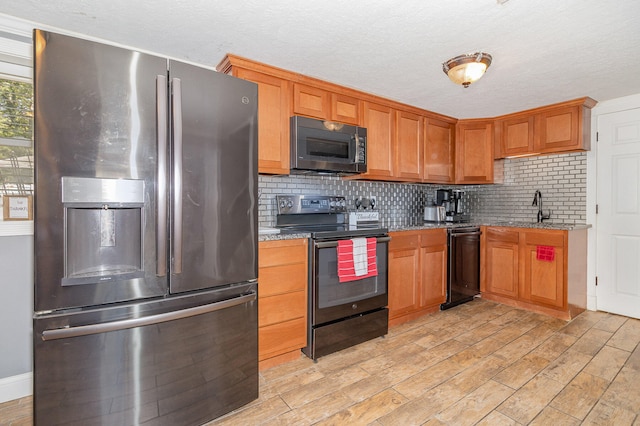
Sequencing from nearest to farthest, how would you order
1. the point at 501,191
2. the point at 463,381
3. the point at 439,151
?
1. the point at 463,381
2. the point at 439,151
3. the point at 501,191

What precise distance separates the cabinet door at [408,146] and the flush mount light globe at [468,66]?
1.14 metres

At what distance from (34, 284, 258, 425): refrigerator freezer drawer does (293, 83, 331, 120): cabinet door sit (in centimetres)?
163

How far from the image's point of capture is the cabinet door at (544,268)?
3277 millimetres

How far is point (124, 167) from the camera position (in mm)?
1469

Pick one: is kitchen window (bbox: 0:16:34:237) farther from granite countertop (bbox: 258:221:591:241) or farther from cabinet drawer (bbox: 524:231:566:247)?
cabinet drawer (bbox: 524:231:566:247)

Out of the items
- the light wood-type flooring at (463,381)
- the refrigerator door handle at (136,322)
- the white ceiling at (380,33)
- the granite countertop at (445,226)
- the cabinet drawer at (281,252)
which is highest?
the white ceiling at (380,33)

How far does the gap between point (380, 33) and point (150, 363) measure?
2.33 metres

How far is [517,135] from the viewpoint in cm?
382

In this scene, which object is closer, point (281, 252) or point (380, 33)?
point (380, 33)

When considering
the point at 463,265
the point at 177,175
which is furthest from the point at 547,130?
the point at 177,175

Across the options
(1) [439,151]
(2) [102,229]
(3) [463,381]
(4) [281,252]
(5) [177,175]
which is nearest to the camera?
(2) [102,229]

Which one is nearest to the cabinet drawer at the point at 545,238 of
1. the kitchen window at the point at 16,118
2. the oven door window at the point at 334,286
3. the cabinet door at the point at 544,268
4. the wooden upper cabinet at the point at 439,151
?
the cabinet door at the point at 544,268

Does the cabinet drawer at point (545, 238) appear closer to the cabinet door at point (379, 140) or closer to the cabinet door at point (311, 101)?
the cabinet door at point (379, 140)

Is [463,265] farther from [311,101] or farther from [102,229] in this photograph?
[102,229]
